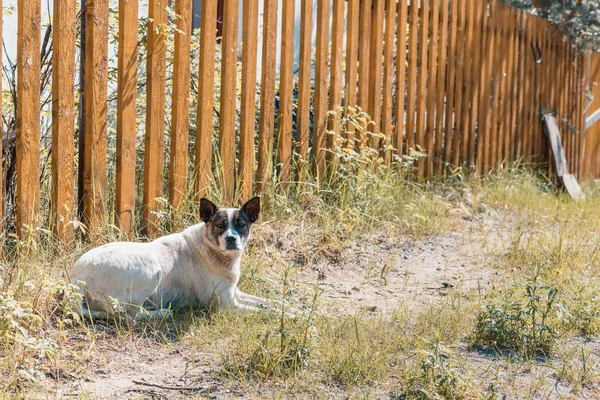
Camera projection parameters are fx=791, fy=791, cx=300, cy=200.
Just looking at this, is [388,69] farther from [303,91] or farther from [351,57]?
[303,91]

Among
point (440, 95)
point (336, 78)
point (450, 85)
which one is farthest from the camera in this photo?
point (450, 85)

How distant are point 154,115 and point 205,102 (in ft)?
1.67

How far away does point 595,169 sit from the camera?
44.2 feet

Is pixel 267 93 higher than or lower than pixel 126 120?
higher

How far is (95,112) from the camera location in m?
5.35

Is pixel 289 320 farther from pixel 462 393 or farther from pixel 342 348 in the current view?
pixel 462 393

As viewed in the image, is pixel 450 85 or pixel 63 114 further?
pixel 450 85

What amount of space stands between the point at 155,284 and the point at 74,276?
18.5 inches

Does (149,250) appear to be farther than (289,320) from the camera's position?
Yes

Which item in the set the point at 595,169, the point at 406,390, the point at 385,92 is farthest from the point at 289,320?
the point at 595,169

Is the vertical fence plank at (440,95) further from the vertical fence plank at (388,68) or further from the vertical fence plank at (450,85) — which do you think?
the vertical fence plank at (388,68)

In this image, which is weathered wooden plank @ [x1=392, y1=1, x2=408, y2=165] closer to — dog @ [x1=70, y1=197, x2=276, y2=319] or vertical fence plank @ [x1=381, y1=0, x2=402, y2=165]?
vertical fence plank @ [x1=381, y1=0, x2=402, y2=165]

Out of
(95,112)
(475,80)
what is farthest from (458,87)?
(95,112)

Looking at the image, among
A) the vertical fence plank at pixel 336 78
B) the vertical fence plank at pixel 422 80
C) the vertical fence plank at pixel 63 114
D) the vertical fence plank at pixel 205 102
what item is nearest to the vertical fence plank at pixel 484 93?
the vertical fence plank at pixel 422 80
